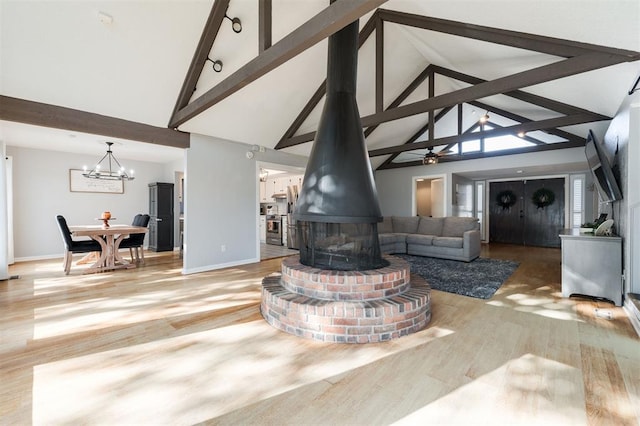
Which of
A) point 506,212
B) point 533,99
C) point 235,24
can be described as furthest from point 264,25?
point 506,212

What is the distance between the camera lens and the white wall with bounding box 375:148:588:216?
5730 millimetres

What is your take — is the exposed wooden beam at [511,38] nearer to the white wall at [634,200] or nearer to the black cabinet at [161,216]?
the white wall at [634,200]

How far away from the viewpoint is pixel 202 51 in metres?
3.27

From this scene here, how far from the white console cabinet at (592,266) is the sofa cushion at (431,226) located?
281cm

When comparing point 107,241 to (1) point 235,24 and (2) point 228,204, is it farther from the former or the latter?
(1) point 235,24

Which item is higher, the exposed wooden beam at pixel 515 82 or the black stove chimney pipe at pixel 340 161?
the exposed wooden beam at pixel 515 82

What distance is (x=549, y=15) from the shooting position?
229cm

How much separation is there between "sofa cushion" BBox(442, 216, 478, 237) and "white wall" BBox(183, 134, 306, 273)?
4.01 metres

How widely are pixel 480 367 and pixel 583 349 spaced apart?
3.03ft

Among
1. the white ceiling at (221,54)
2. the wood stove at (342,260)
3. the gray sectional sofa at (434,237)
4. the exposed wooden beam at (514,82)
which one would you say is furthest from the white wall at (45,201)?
the gray sectional sofa at (434,237)

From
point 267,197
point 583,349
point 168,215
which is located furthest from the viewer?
point 267,197

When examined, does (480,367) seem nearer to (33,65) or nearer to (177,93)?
(177,93)

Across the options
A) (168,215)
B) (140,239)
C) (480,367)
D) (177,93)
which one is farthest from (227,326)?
(168,215)

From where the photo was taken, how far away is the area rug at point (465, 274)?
3465mm
